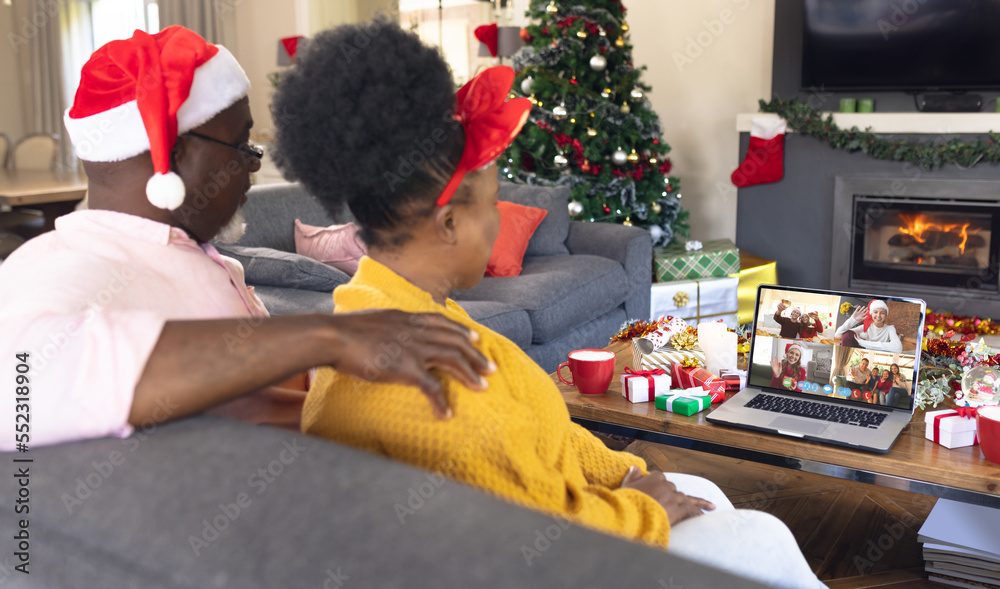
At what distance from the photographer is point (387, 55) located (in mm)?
849

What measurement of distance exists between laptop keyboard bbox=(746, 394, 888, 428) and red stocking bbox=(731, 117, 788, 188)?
2998 mm

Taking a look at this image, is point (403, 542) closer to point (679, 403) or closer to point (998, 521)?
point (679, 403)

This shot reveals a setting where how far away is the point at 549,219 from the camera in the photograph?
11.6 ft

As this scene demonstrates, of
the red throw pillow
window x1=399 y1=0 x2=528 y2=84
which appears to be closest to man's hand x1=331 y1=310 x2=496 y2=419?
the red throw pillow

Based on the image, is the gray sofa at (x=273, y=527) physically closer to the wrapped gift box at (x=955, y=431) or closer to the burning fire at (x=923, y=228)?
the wrapped gift box at (x=955, y=431)

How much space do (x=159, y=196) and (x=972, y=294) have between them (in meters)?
4.16

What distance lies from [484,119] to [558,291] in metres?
2.04

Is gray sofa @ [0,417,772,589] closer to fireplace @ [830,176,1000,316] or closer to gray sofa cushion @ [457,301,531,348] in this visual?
gray sofa cushion @ [457,301,531,348]

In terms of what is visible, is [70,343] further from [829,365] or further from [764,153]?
[764,153]

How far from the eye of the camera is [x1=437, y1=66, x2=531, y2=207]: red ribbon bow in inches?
35.9

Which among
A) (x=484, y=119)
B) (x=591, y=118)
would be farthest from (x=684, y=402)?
A: (x=591, y=118)

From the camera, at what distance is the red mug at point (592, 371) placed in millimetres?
1812

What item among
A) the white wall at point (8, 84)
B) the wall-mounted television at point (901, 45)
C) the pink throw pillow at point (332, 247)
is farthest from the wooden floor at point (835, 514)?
the white wall at point (8, 84)

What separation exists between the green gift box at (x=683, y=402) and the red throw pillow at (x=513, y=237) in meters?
1.53
